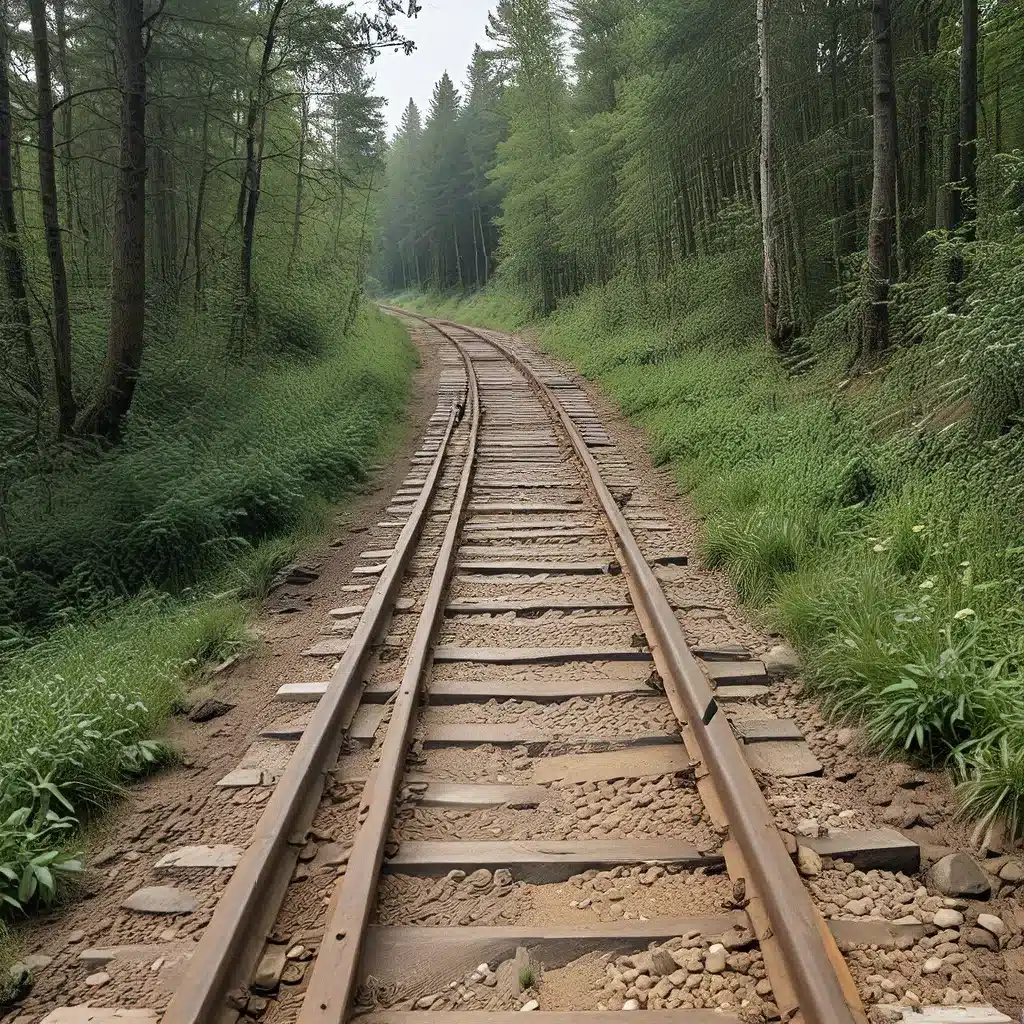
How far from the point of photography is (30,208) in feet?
47.6

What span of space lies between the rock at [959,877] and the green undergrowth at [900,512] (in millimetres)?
309

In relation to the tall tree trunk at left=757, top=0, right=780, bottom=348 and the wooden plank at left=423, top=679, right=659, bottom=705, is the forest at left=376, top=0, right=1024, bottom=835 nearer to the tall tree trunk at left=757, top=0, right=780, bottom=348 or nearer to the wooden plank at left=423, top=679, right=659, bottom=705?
the tall tree trunk at left=757, top=0, right=780, bottom=348

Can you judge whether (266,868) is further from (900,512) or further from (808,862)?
(900,512)

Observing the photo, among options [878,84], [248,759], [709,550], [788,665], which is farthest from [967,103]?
[248,759]

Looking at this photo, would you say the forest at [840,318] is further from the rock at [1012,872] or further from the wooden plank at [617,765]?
the wooden plank at [617,765]

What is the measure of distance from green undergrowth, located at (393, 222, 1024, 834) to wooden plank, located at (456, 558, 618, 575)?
876 millimetres

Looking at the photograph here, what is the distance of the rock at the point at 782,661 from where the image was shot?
425 cm

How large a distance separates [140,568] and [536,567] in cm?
353

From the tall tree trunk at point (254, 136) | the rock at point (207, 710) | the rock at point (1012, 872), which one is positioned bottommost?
the rock at point (1012, 872)

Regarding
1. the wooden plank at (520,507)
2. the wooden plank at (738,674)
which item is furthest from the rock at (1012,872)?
the wooden plank at (520,507)

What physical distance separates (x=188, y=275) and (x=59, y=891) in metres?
14.8

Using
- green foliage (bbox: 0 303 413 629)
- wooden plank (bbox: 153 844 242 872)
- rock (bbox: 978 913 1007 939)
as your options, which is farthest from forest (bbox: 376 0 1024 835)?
green foliage (bbox: 0 303 413 629)

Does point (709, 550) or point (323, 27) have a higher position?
point (323, 27)

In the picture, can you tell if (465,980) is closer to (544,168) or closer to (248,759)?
(248,759)
